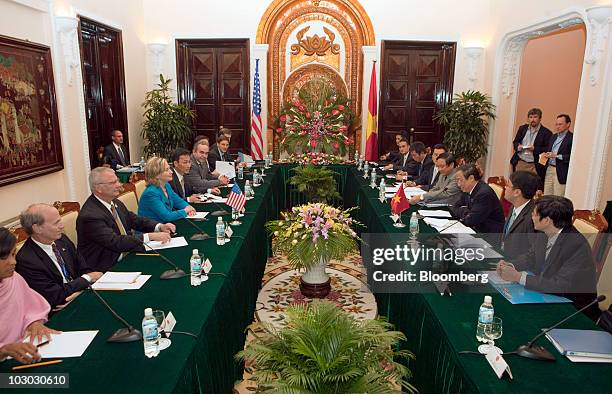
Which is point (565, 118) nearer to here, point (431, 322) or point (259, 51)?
point (431, 322)

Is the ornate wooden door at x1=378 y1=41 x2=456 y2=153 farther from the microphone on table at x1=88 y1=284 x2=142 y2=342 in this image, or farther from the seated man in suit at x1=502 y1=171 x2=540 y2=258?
the microphone on table at x1=88 y1=284 x2=142 y2=342

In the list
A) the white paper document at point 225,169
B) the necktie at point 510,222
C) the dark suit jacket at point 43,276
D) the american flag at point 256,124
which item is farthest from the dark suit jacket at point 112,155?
the necktie at point 510,222

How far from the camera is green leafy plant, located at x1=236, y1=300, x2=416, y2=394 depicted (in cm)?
169

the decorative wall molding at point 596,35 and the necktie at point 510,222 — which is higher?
the decorative wall molding at point 596,35

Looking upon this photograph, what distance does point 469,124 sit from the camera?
8031mm

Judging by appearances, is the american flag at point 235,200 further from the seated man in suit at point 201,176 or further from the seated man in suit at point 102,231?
A: the seated man in suit at point 201,176

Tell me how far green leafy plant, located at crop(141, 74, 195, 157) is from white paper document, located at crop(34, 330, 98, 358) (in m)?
6.38

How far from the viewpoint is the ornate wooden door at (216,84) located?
862 cm

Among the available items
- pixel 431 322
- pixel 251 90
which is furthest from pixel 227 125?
pixel 431 322

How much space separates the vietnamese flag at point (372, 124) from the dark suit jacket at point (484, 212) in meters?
4.92

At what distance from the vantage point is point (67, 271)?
2537mm

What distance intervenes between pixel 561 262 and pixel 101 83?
22.6 feet

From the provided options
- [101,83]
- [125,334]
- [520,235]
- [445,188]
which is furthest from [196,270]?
[101,83]

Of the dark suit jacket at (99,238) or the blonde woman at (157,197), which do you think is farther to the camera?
the blonde woman at (157,197)
